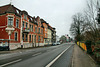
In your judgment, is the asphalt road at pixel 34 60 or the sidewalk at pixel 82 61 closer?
the sidewalk at pixel 82 61

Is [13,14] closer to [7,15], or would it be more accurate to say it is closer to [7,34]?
[7,15]

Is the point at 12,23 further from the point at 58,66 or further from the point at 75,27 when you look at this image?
the point at 75,27

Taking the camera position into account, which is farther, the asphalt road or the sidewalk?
the asphalt road

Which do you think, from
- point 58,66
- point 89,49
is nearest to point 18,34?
point 89,49

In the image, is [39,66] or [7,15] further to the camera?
[7,15]

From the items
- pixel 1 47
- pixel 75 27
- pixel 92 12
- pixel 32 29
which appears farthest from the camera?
pixel 75 27

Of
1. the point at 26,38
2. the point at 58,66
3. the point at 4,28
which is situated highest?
the point at 4,28

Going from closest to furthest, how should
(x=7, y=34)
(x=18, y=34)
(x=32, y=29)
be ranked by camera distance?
1. (x=7, y=34)
2. (x=18, y=34)
3. (x=32, y=29)

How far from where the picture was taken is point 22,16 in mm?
30031

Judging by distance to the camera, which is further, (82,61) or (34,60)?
(34,60)

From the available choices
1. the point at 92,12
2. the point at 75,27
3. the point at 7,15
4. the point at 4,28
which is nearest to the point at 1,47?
the point at 4,28

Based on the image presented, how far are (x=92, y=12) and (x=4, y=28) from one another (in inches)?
854

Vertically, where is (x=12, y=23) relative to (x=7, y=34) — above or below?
above

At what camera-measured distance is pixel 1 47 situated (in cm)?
2012
